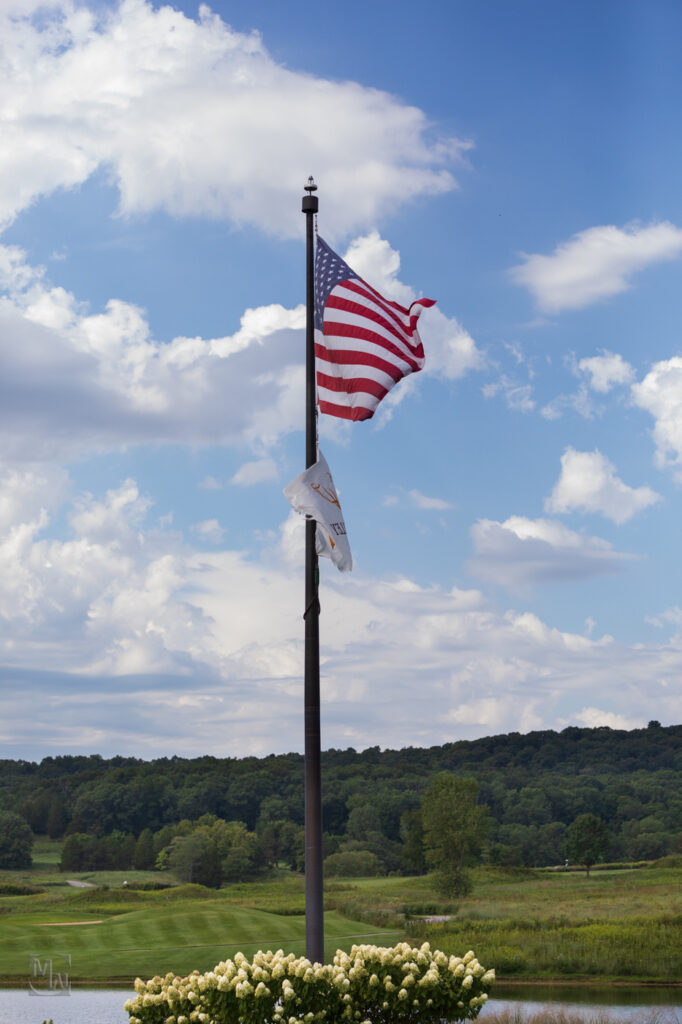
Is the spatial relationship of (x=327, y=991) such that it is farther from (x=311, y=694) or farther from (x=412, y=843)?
(x=412, y=843)

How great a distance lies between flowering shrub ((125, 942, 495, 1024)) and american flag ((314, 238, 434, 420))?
280 inches

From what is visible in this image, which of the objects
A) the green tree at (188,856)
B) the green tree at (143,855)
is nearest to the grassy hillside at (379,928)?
the green tree at (188,856)

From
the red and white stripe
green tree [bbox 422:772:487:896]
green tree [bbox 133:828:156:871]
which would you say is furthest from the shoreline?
green tree [bbox 133:828:156:871]

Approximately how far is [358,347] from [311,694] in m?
4.91

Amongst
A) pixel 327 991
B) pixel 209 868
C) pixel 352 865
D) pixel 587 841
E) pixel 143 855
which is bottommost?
pixel 209 868

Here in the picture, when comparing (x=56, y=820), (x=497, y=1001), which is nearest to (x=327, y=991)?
(x=497, y=1001)

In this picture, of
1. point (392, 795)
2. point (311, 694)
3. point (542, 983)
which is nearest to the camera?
point (311, 694)

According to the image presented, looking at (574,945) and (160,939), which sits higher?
(574,945)

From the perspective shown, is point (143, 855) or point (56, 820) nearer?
point (143, 855)

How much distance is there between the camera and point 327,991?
11.8 m

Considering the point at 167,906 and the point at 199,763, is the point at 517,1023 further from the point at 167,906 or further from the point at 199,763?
the point at 199,763

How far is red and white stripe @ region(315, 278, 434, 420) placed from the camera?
14.8 meters

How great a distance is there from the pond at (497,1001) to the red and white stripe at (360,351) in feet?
50.5

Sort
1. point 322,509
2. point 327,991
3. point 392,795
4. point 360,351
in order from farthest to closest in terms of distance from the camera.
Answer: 1. point 392,795
2. point 360,351
3. point 322,509
4. point 327,991
